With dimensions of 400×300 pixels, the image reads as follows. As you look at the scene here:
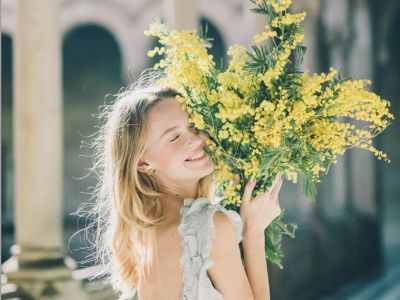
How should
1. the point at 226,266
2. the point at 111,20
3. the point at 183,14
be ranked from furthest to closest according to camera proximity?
1. the point at 111,20
2. the point at 183,14
3. the point at 226,266

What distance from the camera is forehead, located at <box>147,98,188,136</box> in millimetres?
1788

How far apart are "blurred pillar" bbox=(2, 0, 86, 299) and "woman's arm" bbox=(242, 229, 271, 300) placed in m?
2.68

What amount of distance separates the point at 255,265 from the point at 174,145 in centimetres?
38

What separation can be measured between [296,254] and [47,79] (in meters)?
4.33

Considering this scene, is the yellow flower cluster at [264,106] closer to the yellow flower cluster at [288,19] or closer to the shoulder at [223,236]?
the yellow flower cluster at [288,19]

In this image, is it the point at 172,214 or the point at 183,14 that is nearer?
the point at 172,214

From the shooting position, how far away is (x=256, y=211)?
1.80 m

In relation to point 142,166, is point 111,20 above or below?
above

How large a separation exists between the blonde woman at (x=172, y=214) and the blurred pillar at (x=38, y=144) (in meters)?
2.46

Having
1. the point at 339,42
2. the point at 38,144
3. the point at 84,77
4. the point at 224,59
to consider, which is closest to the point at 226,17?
the point at 224,59

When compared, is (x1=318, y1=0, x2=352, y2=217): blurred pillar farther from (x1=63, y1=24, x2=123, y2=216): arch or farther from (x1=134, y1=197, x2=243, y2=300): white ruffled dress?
(x1=134, y1=197, x2=243, y2=300): white ruffled dress

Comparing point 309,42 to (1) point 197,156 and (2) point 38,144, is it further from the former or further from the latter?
(1) point 197,156

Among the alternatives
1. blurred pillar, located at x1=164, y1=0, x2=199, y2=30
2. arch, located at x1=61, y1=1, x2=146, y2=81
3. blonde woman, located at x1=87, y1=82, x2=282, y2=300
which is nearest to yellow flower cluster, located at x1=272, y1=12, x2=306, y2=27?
blonde woman, located at x1=87, y1=82, x2=282, y2=300

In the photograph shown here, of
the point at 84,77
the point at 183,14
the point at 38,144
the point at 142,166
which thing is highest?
the point at 84,77
